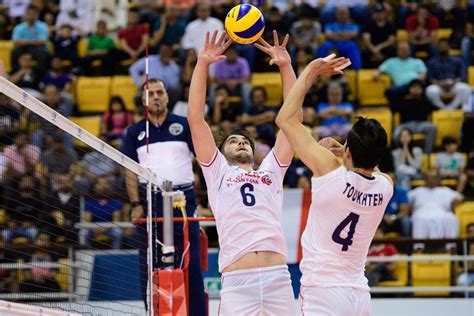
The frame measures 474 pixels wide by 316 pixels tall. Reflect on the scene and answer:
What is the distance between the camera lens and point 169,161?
1023 cm

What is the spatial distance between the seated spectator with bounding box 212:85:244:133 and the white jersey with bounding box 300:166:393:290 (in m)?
11.3

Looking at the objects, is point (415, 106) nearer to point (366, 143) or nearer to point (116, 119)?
point (116, 119)

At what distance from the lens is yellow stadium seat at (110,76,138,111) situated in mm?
19609

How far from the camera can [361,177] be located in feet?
20.9

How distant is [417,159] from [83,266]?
6318 millimetres

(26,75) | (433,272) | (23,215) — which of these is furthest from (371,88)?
(23,215)

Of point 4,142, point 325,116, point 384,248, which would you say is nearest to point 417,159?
point 325,116

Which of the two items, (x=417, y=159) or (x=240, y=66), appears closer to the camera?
(x=417, y=159)

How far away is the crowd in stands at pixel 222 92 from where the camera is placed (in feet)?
51.1

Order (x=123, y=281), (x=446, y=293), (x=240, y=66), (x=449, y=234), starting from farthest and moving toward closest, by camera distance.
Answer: (x=240, y=66), (x=449, y=234), (x=446, y=293), (x=123, y=281)

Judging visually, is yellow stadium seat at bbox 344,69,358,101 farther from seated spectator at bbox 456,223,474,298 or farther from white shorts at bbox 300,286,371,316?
white shorts at bbox 300,286,371,316

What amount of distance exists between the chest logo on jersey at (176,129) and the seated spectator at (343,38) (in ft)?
29.5

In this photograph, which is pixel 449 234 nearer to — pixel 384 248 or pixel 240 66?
pixel 384 248

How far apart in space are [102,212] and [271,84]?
517cm
